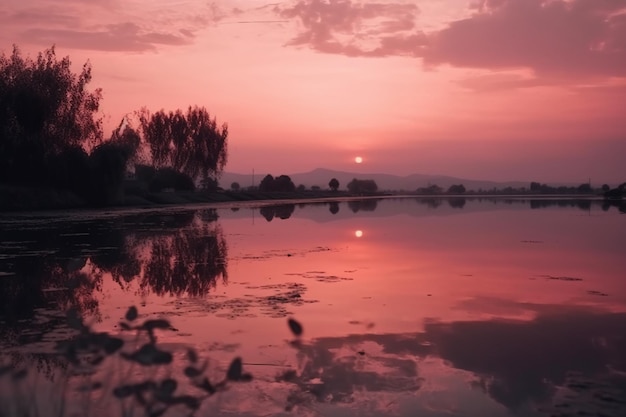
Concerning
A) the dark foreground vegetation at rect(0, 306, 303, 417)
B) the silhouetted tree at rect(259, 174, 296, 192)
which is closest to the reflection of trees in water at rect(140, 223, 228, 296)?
the dark foreground vegetation at rect(0, 306, 303, 417)

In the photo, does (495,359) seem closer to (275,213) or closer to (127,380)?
(127,380)

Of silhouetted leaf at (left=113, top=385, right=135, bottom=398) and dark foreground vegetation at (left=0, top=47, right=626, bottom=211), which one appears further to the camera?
dark foreground vegetation at (left=0, top=47, right=626, bottom=211)

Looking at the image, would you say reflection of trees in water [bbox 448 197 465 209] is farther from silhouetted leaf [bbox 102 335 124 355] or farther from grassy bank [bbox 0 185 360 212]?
silhouetted leaf [bbox 102 335 124 355]

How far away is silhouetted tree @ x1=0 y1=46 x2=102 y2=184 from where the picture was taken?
46.8 m

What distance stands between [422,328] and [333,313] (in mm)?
1700

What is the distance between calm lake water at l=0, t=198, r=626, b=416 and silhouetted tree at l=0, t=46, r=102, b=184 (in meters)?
28.5

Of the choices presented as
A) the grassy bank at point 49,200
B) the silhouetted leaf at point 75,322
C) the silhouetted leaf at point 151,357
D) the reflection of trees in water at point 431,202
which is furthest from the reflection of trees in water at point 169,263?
the reflection of trees in water at point 431,202

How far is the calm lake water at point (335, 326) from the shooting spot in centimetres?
598

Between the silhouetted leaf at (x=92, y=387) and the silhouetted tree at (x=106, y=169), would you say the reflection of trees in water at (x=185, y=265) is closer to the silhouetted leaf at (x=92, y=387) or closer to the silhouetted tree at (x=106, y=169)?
the silhouetted leaf at (x=92, y=387)

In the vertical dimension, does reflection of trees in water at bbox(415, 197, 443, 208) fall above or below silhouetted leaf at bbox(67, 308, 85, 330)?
below

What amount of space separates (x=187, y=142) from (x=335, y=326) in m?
81.2

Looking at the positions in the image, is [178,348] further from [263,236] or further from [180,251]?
[263,236]

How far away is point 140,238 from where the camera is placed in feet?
81.6

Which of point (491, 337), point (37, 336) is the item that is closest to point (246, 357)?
point (37, 336)
